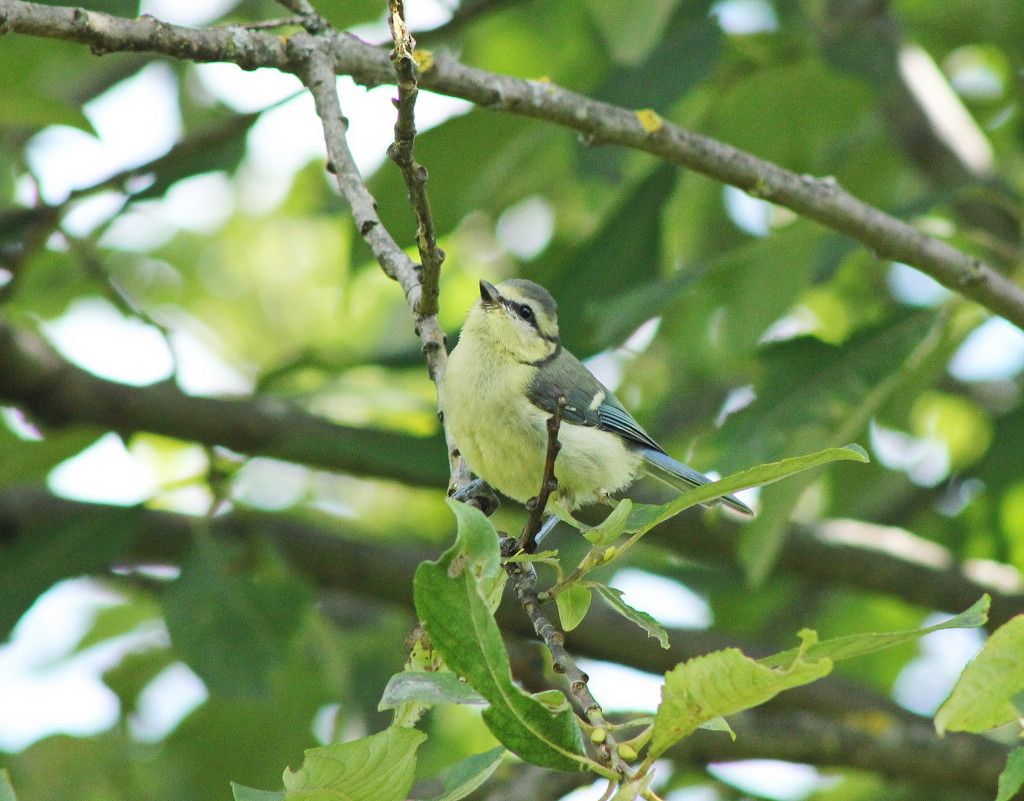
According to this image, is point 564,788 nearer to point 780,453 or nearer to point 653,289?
point 780,453

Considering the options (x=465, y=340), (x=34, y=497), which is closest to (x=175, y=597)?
(x=34, y=497)

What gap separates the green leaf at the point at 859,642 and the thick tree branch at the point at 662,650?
2526mm

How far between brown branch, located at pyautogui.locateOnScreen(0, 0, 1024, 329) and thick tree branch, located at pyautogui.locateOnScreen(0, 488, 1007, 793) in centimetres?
180

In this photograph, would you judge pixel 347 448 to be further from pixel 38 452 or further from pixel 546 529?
pixel 546 529

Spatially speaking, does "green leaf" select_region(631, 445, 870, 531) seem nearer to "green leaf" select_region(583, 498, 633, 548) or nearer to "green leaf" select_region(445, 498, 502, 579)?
"green leaf" select_region(583, 498, 633, 548)

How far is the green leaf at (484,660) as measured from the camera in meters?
1.76

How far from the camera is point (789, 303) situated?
13.4ft

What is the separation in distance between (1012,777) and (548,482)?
87cm

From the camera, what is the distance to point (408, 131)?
2.10 meters

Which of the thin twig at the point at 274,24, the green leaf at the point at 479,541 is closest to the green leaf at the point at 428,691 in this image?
the green leaf at the point at 479,541

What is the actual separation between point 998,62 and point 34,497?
523 cm

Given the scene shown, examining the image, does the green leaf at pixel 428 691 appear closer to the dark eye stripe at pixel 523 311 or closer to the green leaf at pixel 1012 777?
the green leaf at pixel 1012 777

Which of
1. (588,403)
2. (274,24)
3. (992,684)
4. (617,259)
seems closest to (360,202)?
(274,24)

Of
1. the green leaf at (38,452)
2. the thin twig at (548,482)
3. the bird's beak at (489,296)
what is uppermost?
the bird's beak at (489,296)
